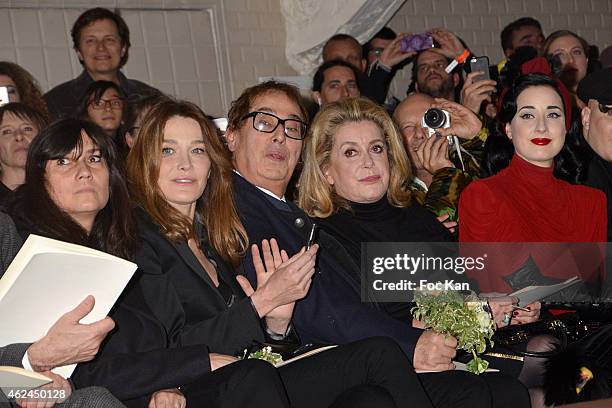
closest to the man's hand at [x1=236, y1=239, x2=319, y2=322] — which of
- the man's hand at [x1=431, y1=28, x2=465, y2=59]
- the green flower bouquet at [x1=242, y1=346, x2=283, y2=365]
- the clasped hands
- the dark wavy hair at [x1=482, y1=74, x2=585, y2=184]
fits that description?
the clasped hands

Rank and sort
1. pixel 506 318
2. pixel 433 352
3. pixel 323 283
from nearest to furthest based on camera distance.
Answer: pixel 433 352 → pixel 323 283 → pixel 506 318

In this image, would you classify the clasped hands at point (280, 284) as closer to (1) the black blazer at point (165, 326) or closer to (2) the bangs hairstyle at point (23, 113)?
(1) the black blazer at point (165, 326)

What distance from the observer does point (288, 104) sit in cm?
343

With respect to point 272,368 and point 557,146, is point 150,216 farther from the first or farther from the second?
point 557,146

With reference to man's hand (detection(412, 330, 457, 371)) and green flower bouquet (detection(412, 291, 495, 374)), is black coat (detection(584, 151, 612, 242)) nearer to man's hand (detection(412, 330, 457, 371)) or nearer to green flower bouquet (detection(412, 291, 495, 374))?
green flower bouquet (detection(412, 291, 495, 374))

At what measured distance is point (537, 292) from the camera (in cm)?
320

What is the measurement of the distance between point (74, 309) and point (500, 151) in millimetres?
2036

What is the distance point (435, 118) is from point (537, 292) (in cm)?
121

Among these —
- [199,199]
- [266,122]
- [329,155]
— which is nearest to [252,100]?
[266,122]

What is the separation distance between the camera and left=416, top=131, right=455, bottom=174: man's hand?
13.5 ft

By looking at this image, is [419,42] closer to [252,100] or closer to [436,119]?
[436,119]

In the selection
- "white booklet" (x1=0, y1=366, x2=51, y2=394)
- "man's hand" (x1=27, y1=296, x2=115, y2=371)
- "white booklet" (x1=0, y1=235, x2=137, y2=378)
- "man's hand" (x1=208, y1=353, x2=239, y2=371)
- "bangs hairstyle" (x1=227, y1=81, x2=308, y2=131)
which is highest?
"bangs hairstyle" (x1=227, y1=81, x2=308, y2=131)

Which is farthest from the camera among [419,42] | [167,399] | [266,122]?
[419,42]

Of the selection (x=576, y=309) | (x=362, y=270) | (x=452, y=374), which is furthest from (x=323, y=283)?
(x=576, y=309)
